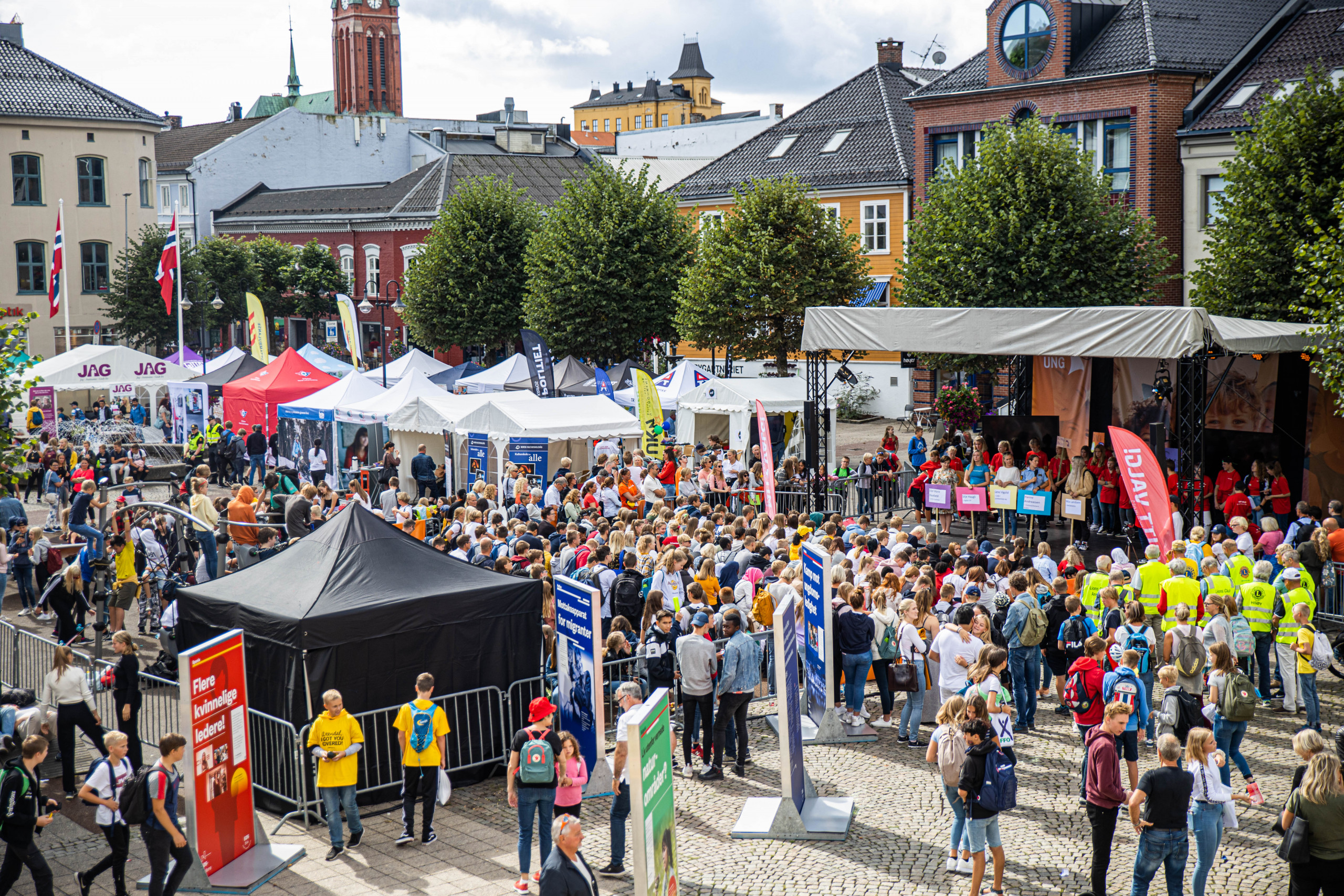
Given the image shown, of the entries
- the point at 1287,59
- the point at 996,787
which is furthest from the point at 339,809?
the point at 1287,59

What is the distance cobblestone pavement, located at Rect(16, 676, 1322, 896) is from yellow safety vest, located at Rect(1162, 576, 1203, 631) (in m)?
1.30

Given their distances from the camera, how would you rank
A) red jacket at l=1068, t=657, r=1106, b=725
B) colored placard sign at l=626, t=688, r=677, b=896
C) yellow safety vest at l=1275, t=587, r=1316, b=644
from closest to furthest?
colored placard sign at l=626, t=688, r=677, b=896 → red jacket at l=1068, t=657, r=1106, b=725 → yellow safety vest at l=1275, t=587, r=1316, b=644

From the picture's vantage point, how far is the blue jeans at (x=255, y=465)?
2689 cm

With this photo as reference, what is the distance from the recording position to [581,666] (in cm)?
1055

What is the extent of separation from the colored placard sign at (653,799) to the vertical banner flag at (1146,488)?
8077 mm

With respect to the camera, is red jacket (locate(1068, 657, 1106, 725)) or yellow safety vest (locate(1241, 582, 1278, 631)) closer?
red jacket (locate(1068, 657, 1106, 725))

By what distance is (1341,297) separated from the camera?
1595cm

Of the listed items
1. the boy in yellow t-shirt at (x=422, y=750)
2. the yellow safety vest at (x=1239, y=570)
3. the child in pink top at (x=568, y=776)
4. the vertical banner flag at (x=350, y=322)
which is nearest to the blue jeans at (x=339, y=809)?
the boy in yellow t-shirt at (x=422, y=750)

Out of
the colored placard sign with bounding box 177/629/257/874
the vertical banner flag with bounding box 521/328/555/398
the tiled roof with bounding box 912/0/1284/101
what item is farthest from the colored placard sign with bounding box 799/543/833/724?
the tiled roof with bounding box 912/0/1284/101

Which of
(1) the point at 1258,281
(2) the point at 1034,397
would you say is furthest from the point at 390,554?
(1) the point at 1258,281

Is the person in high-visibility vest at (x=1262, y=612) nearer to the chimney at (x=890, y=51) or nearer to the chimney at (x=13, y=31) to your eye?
the chimney at (x=890, y=51)

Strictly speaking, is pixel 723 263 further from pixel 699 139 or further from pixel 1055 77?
pixel 699 139

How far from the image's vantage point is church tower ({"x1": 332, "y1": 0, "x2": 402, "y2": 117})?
98750 millimetres

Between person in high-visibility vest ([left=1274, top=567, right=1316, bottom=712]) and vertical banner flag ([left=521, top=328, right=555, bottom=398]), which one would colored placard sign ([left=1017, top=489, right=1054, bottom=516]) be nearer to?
person in high-visibility vest ([left=1274, top=567, right=1316, bottom=712])
